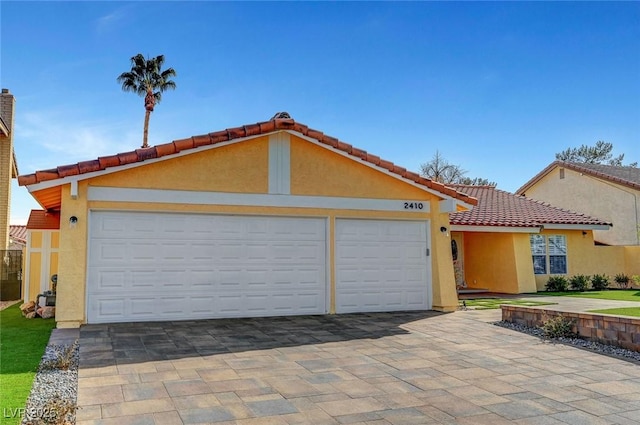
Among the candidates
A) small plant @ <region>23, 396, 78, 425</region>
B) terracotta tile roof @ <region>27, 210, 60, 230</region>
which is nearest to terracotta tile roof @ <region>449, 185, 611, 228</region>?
terracotta tile roof @ <region>27, 210, 60, 230</region>

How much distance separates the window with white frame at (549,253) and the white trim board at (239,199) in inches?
364

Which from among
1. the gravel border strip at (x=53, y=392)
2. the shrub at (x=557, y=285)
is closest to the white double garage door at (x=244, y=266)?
the gravel border strip at (x=53, y=392)

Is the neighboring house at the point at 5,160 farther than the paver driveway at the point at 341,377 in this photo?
Yes

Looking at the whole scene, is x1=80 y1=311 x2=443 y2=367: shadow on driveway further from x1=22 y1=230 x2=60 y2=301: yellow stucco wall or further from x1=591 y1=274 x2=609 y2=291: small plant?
x1=591 y1=274 x2=609 y2=291: small plant

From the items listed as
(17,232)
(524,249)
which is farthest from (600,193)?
(17,232)

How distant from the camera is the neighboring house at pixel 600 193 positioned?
81.8ft

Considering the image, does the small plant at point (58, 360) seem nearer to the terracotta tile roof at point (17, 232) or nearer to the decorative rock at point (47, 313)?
the decorative rock at point (47, 313)

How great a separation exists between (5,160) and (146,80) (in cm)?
1489

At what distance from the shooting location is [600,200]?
86.7 feet

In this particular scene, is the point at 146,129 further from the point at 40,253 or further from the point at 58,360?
the point at 58,360

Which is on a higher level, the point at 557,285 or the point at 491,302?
the point at 557,285

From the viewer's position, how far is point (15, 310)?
13820 mm

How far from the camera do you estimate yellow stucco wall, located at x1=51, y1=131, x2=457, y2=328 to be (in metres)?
10.2

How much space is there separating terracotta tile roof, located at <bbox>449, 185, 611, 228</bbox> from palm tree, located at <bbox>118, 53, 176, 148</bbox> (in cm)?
2158
